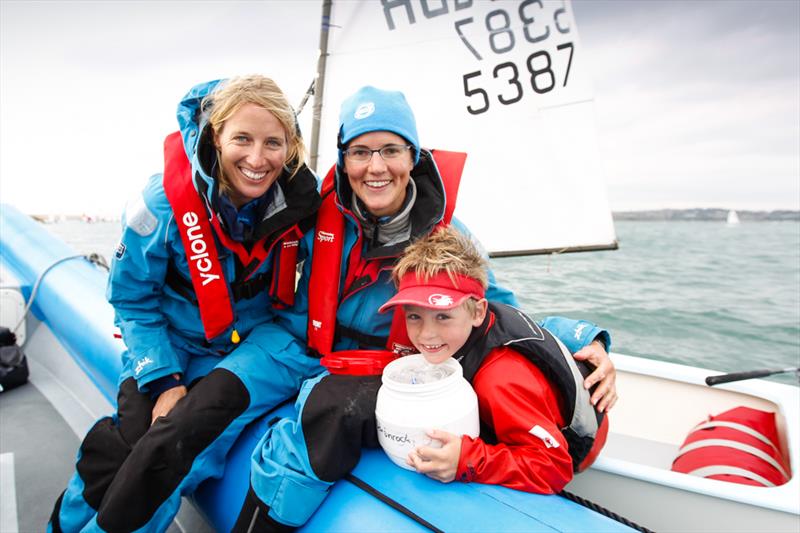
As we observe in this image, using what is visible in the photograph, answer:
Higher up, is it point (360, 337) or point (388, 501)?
point (360, 337)

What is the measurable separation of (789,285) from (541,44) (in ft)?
32.0

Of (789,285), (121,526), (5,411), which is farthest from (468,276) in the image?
(789,285)

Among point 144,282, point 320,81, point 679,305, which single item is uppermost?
point 320,81

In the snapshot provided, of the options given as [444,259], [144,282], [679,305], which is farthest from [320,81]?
[679,305]

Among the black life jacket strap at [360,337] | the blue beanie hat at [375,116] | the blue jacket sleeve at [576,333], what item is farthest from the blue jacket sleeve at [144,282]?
the blue jacket sleeve at [576,333]

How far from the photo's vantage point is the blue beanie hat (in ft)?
4.56

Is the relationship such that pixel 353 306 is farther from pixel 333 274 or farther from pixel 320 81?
pixel 320 81

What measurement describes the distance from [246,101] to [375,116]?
1.19 feet

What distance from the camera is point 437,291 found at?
1189 millimetres

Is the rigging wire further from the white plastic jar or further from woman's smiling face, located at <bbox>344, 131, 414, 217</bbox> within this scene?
the white plastic jar

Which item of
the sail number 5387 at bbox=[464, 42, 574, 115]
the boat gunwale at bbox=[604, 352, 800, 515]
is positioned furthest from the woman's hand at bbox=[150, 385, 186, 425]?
the sail number 5387 at bbox=[464, 42, 574, 115]

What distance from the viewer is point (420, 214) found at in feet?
5.06

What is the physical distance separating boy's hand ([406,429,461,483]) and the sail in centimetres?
251

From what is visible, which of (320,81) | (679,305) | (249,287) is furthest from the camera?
(679,305)
